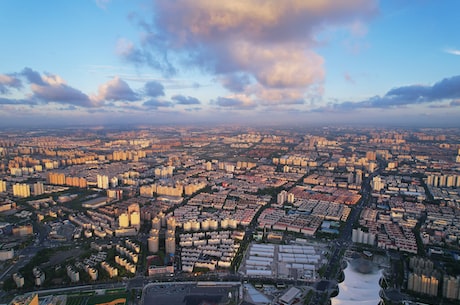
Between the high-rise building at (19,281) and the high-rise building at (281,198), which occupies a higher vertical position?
the high-rise building at (281,198)

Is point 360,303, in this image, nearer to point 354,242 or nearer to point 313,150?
point 354,242

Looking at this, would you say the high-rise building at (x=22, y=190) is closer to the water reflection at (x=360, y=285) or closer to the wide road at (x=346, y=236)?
the wide road at (x=346, y=236)

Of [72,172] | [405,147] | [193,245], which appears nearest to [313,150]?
[405,147]

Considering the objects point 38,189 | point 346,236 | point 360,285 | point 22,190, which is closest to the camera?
point 360,285

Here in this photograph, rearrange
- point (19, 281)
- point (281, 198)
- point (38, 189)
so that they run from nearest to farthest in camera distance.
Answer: point (19, 281), point (281, 198), point (38, 189)

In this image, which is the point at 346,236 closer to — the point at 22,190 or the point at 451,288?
the point at 451,288

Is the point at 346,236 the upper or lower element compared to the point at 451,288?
lower

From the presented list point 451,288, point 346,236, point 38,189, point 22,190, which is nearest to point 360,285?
point 451,288

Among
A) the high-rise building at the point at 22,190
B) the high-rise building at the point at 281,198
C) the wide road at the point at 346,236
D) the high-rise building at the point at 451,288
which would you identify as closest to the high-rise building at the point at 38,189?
the high-rise building at the point at 22,190

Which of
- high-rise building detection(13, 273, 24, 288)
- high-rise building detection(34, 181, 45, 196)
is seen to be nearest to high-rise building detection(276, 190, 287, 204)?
high-rise building detection(13, 273, 24, 288)

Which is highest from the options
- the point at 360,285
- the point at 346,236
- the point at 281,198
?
the point at 281,198

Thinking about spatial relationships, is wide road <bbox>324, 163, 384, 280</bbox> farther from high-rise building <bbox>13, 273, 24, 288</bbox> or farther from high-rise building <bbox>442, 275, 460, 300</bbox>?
high-rise building <bbox>13, 273, 24, 288</bbox>
